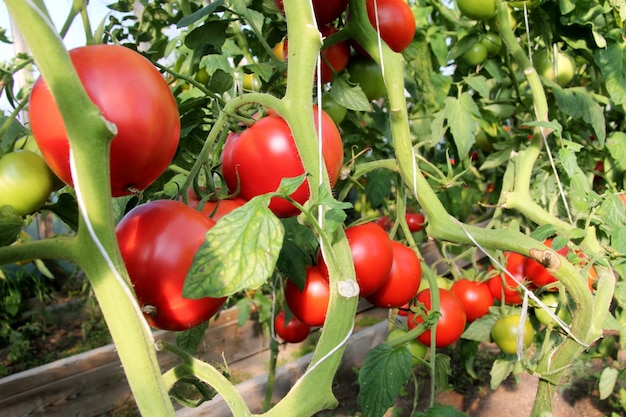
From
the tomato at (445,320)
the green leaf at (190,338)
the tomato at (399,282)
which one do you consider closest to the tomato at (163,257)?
the green leaf at (190,338)

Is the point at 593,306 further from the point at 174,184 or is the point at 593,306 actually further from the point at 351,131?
the point at 351,131

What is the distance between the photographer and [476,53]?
3.31ft

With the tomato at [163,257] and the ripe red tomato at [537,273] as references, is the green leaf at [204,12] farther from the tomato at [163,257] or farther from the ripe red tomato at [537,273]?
the ripe red tomato at [537,273]

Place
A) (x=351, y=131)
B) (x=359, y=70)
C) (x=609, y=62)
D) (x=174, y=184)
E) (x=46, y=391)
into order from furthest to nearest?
(x=46, y=391) → (x=351, y=131) → (x=609, y=62) → (x=359, y=70) → (x=174, y=184)

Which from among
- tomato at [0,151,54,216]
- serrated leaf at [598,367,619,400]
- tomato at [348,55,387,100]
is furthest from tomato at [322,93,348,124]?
serrated leaf at [598,367,619,400]

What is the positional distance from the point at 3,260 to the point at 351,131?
3.15 feet

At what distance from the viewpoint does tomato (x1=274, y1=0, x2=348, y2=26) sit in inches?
22.4

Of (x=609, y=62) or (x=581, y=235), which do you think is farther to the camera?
(x=609, y=62)

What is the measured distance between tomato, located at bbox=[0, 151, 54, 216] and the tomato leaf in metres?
0.43

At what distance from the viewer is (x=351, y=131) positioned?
3.90 ft

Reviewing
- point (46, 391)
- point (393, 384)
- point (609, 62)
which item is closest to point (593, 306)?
point (393, 384)

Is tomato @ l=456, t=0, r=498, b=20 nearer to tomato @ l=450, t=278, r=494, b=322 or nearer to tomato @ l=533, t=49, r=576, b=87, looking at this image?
tomato @ l=533, t=49, r=576, b=87

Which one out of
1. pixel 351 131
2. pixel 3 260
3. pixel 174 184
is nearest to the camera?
pixel 3 260

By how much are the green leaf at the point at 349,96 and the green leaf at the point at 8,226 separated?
37 centimetres
